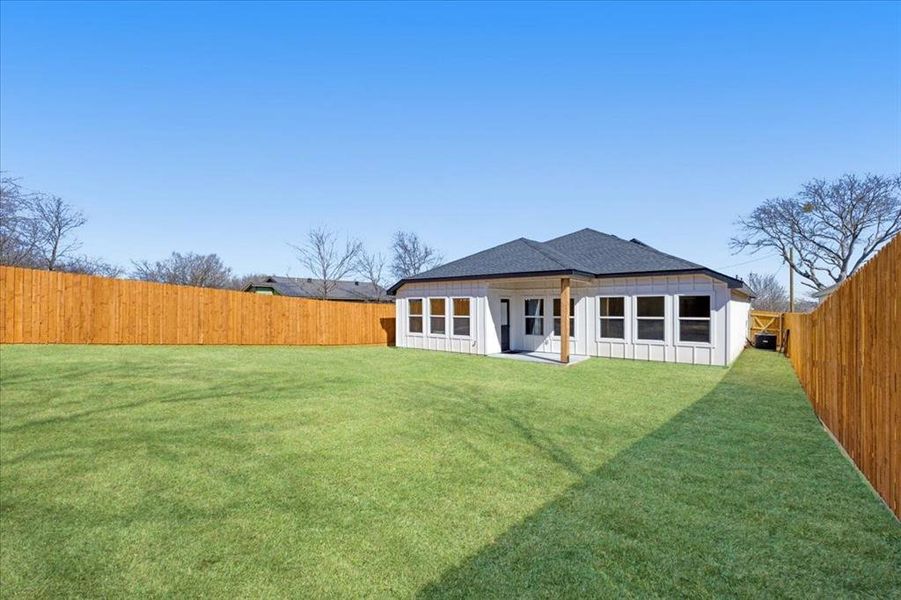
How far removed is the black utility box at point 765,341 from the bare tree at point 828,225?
13.0 meters

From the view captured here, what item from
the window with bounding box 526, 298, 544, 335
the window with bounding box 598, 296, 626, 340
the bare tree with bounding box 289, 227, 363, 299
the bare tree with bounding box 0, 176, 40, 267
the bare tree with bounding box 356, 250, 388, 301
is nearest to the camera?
the window with bounding box 598, 296, 626, 340

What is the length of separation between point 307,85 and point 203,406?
→ 10.8 meters

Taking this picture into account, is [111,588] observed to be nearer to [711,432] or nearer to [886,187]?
[711,432]

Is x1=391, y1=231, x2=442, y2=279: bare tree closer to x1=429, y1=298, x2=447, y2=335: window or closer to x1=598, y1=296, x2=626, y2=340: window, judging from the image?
x1=429, y1=298, x2=447, y2=335: window

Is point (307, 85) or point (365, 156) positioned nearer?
point (307, 85)

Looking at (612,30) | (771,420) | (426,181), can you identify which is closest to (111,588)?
(771,420)

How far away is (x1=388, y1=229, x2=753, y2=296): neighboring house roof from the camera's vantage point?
498 inches

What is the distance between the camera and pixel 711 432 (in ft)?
18.7

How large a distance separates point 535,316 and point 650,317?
382cm

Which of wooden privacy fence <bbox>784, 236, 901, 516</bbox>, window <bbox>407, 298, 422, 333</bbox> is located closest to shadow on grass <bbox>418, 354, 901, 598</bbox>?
wooden privacy fence <bbox>784, 236, 901, 516</bbox>

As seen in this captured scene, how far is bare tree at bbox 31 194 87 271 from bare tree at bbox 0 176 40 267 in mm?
818

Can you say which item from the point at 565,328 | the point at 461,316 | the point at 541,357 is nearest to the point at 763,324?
the point at 541,357

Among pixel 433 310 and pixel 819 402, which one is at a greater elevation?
pixel 433 310

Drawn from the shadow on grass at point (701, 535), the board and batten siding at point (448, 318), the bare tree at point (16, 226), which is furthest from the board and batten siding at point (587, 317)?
the bare tree at point (16, 226)
